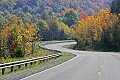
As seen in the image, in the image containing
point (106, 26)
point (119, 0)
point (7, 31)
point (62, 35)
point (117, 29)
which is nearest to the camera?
point (117, 29)

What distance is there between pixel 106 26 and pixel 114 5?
13488 millimetres

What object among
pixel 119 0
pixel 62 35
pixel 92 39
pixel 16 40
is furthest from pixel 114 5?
pixel 62 35

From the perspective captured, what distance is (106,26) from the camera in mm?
93875

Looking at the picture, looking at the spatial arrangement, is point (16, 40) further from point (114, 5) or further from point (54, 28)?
point (54, 28)

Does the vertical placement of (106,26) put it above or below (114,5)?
below

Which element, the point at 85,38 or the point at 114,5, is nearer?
the point at 114,5

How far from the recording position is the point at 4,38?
104m

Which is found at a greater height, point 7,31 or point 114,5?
point 114,5

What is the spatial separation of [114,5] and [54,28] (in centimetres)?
7275

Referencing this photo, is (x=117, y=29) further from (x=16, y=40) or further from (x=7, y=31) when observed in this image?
(x=7, y=31)

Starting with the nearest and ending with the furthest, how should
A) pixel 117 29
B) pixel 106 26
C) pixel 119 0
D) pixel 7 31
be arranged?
1. pixel 117 29
2. pixel 106 26
3. pixel 119 0
4. pixel 7 31

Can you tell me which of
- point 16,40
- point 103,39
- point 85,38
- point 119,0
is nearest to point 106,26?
point 103,39

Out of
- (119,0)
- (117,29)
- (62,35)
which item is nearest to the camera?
(117,29)

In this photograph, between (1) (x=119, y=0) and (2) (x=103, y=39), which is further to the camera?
(1) (x=119, y=0)
